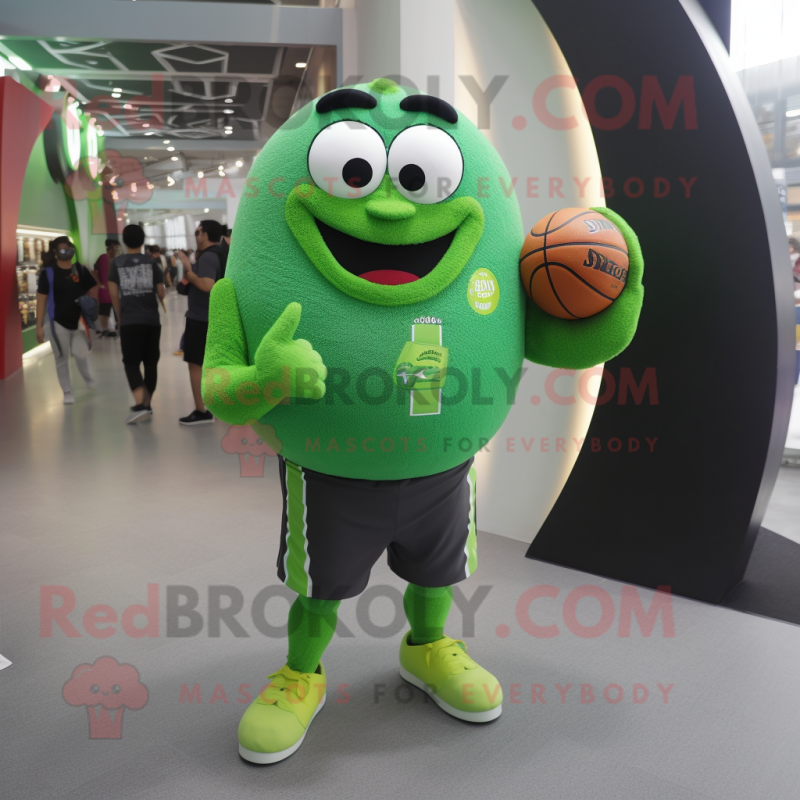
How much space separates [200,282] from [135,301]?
0.83 m

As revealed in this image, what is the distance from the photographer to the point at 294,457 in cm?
164

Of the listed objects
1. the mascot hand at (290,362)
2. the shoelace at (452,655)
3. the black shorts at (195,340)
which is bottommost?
the shoelace at (452,655)

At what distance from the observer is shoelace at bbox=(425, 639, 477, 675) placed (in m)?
1.95

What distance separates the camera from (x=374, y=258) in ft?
4.94

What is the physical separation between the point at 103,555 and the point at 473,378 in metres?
2.07

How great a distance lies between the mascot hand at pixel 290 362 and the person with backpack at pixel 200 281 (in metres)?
3.45

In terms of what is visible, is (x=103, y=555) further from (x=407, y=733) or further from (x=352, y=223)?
(x=352, y=223)

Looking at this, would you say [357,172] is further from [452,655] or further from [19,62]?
[19,62]

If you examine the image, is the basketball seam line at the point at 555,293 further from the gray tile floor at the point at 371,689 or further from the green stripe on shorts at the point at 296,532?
the gray tile floor at the point at 371,689

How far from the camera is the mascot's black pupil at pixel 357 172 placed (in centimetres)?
146

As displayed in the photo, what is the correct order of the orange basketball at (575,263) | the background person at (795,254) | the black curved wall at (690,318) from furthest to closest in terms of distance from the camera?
the background person at (795,254) < the black curved wall at (690,318) < the orange basketball at (575,263)

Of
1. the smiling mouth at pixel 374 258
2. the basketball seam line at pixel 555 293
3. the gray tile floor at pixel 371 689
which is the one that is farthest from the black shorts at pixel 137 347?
the basketball seam line at pixel 555 293
